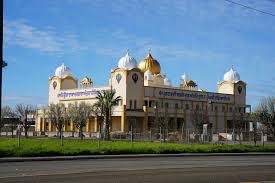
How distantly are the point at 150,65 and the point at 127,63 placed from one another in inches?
645

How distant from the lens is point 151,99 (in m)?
98.8

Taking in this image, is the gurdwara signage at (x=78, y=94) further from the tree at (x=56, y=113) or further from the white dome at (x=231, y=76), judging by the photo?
the white dome at (x=231, y=76)

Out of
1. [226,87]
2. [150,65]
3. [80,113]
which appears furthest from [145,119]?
[226,87]

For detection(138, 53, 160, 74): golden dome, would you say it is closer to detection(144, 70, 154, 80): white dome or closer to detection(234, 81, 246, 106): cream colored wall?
detection(144, 70, 154, 80): white dome

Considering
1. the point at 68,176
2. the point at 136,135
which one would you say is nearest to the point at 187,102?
the point at 136,135

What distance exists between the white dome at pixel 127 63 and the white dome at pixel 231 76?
28.2m

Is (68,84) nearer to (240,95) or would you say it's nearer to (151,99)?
(151,99)

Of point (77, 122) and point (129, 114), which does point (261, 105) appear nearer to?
point (129, 114)

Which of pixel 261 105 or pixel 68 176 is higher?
pixel 261 105

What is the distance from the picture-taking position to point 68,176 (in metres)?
16.5

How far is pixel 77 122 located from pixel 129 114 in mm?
10408

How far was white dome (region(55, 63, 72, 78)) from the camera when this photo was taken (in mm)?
112500

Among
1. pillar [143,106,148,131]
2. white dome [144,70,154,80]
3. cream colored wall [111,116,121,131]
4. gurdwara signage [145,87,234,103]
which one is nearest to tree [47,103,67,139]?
cream colored wall [111,116,121,131]

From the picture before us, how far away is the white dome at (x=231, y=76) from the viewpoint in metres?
117
